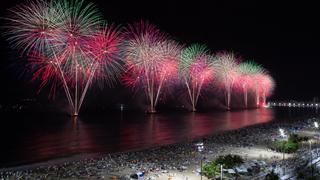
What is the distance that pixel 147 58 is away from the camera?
69.0 m

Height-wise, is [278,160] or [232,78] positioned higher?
[232,78]

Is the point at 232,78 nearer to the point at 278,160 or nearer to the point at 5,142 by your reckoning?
the point at 5,142

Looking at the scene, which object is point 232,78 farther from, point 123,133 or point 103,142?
point 103,142

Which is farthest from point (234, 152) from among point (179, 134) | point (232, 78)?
point (232, 78)

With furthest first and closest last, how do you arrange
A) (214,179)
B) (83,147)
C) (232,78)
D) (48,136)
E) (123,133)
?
(232,78)
(123,133)
(48,136)
(83,147)
(214,179)

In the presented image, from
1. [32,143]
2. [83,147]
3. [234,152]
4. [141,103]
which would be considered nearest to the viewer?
[234,152]

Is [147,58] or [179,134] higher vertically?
[147,58]

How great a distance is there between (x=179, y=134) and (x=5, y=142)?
79.5 feet

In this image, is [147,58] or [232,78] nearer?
[147,58]

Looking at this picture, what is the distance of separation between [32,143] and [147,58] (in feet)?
86.4

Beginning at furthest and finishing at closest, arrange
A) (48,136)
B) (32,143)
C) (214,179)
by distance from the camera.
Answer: (48,136)
(32,143)
(214,179)

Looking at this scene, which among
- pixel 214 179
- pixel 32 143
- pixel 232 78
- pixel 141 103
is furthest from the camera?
pixel 141 103

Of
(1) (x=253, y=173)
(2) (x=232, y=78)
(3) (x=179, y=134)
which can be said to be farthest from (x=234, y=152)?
(2) (x=232, y=78)

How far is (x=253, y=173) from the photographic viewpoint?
88.4 feet
